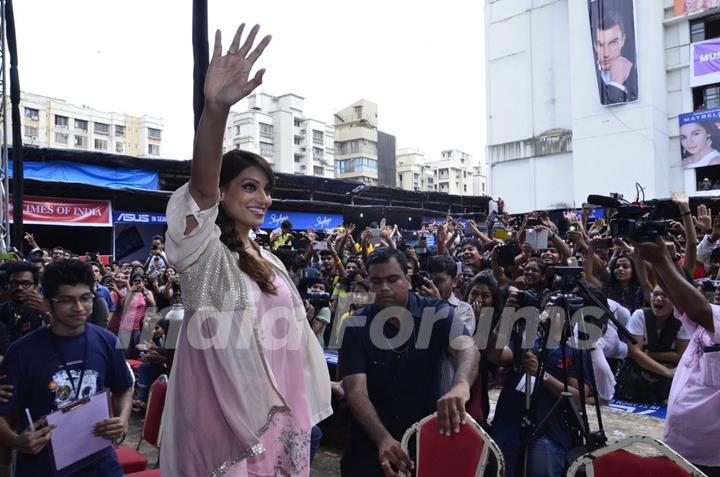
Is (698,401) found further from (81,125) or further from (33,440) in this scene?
(81,125)

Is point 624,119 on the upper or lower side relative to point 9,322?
upper

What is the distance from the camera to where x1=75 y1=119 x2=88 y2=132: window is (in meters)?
51.7

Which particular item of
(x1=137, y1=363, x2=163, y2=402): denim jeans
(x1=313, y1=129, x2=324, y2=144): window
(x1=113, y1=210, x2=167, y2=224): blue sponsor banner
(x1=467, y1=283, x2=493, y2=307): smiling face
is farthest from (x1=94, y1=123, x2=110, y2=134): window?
(x1=467, y1=283, x2=493, y2=307): smiling face

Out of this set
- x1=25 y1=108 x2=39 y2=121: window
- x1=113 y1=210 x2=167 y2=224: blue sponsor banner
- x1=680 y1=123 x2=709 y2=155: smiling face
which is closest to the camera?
x1=113 y1=210 x2=167 y2=224: blue sponsor banner

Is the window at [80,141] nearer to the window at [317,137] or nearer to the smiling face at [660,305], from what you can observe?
the window at [317,137]

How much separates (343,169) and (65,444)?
52.1m

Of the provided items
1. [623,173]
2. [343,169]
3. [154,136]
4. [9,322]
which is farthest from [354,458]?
[154,136]

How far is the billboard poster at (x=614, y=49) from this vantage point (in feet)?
84.9

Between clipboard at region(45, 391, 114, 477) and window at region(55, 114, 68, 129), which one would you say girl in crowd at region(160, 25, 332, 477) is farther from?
window at region(55, 114, 68, 129)

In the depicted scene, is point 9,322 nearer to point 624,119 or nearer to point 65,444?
point 65,444

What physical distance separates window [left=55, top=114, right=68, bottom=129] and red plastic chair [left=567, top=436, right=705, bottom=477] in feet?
185

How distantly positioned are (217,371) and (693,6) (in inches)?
1201

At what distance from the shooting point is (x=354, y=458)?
2334 millimetres

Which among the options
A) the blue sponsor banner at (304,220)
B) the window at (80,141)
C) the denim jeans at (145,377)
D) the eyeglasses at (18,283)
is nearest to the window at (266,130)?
the window at (80,141)
